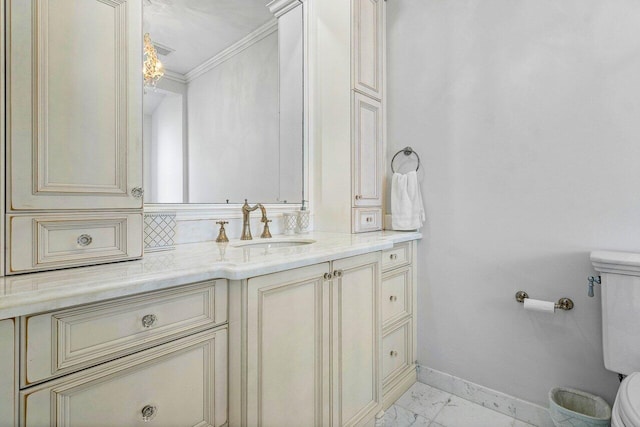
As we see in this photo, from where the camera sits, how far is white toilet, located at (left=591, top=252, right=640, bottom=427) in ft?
4.03

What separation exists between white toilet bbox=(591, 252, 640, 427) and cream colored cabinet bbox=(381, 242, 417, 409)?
2.71 feet

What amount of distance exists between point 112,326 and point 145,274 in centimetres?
13

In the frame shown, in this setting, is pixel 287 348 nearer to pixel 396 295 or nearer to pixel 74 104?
pixel 396 295

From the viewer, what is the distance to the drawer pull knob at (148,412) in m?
0.83

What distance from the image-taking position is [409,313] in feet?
6.23

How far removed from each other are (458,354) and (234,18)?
2176mm

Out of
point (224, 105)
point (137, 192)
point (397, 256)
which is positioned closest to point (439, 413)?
point (397, 256)

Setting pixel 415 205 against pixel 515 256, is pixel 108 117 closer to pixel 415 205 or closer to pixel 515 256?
pixel 415 205

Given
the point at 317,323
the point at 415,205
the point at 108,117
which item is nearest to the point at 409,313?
the point at 415,205

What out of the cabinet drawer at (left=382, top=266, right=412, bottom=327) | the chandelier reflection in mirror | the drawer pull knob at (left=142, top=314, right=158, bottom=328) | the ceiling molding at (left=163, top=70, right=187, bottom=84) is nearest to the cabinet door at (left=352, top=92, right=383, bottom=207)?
the cabinet drawer at (left=382, top=266, right=412, bottom=327)

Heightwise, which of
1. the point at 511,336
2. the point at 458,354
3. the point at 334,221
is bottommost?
the point at 458,354

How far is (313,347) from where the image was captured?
1197mm

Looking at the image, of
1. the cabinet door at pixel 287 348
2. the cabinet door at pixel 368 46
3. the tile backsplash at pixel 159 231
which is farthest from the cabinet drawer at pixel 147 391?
the cabinet door at pixel 368 46

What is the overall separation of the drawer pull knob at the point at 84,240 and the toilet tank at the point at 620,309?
1788mm
